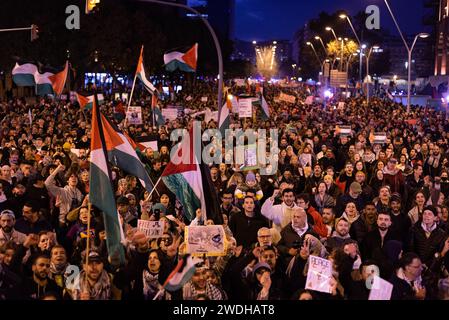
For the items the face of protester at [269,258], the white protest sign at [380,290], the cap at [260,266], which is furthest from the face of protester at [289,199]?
the white protest sign at [380,290]

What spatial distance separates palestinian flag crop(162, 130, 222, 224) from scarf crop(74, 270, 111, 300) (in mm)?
2277

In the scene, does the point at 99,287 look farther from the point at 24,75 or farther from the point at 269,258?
the point at 24,75

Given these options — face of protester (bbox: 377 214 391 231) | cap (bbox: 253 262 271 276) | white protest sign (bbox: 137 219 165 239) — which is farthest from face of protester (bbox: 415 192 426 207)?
cap (bbox: 253 262 271 276)

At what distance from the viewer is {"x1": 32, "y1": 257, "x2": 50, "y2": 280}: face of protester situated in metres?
6.89

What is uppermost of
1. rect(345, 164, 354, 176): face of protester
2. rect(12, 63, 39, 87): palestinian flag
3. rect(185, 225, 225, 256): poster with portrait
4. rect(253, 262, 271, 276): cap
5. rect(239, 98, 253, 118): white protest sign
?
rect(12, 63, 39, 87): palestinian flag

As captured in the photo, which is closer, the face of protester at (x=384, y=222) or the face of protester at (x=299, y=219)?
the face of protester at (x=299, y=219)

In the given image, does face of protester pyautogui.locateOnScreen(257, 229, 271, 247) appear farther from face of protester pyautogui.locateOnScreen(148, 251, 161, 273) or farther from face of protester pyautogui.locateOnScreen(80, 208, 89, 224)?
face of protester pyautogui.locateOnScreen(80, 208, 89, 224)

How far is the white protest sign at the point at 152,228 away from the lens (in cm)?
808

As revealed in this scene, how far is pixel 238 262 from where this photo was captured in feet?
23.8

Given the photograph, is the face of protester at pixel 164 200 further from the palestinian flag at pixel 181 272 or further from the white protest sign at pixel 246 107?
the white protest sign at pixel 246 107

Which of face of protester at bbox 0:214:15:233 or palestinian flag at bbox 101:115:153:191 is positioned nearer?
face of protester at bbox 0:214:15:233

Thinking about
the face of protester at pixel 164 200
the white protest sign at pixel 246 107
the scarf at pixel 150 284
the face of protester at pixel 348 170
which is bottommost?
the scarf at pixel 150 284

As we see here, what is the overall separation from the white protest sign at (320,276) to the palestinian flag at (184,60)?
1496 centimetres
